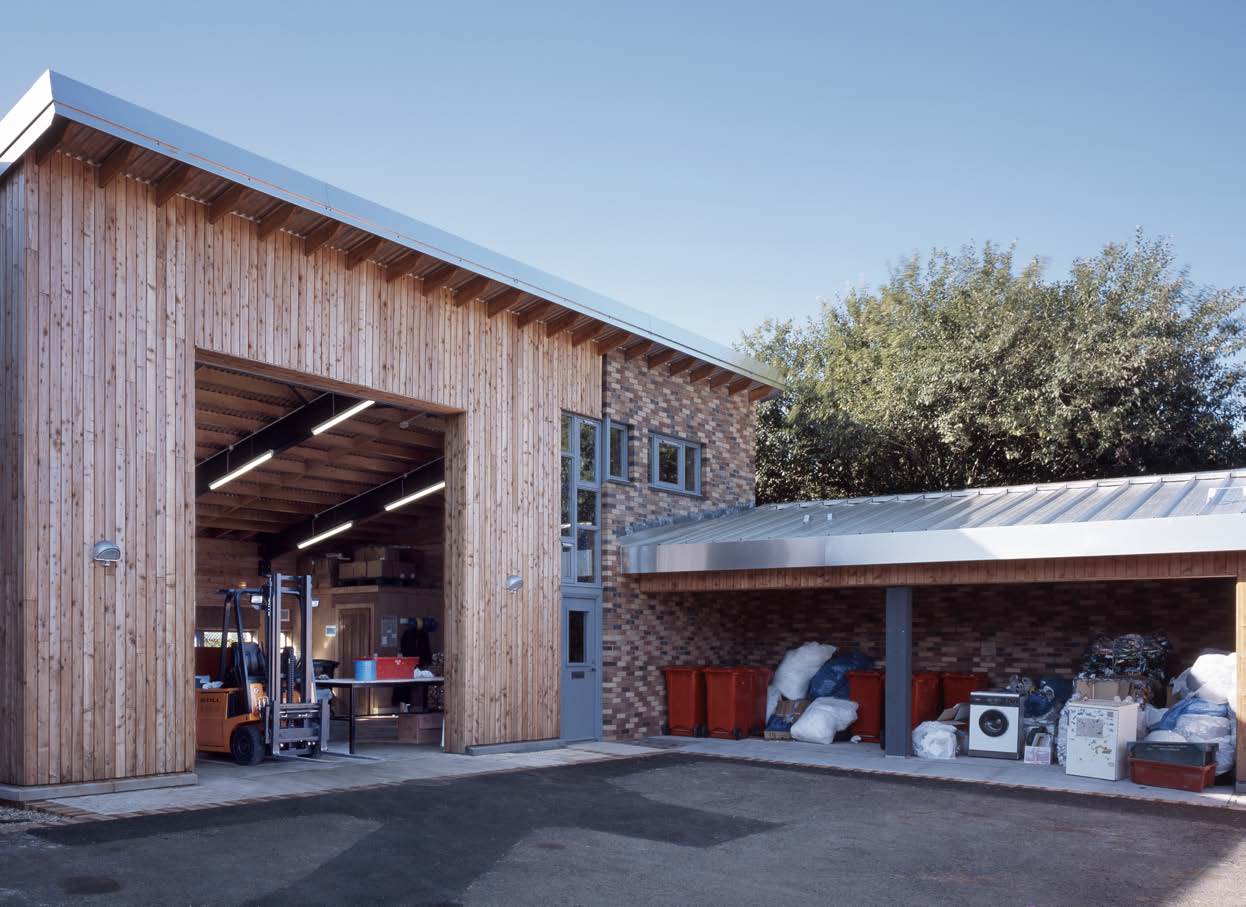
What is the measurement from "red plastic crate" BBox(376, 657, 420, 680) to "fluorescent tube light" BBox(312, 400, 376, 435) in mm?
3224

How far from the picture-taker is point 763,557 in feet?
47.3

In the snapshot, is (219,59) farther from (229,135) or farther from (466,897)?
(466,897)

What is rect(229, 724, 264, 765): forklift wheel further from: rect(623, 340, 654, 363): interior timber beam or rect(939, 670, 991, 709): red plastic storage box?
rect(939, 670, 991, 709): red plastic storage box

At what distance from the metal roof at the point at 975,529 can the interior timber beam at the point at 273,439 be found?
4.54 metres

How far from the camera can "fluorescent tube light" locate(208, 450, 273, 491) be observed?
52.0 feet

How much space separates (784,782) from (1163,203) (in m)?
15.8

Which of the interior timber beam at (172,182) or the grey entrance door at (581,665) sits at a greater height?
the interior timber beam at (172,182)

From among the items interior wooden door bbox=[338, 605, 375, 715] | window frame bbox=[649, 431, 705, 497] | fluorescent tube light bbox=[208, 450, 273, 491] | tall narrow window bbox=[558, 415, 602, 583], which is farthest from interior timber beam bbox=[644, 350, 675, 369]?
interior wooden door bbox=[338, 605, 375, 715]

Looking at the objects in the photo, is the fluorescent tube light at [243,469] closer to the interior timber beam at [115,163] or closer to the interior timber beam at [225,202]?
the interior timber beam at [225,202]

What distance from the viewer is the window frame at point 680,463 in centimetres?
1683

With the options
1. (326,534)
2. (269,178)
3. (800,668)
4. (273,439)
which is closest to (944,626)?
(800,668)

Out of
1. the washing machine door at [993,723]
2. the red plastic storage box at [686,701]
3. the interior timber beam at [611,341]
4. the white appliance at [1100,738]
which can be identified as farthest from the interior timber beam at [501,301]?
the white appliance at [1100,738]

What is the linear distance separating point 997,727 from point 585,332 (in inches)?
293

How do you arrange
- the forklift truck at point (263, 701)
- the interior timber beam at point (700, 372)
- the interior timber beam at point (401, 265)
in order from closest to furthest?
the forklift truck at point (263, 701)
the interior timber beam at point (401, 265)
the interior timber beam at point (700, 372)
